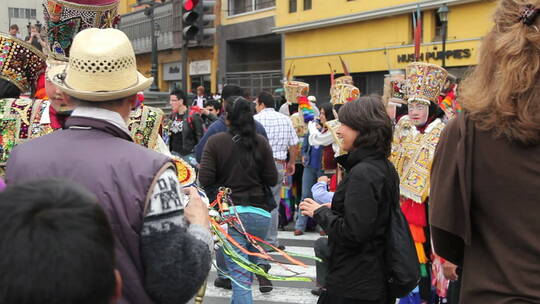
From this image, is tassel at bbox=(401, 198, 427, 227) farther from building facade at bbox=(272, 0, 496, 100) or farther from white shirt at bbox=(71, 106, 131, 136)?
building facade at bbox=(272, 0, 496, 100)

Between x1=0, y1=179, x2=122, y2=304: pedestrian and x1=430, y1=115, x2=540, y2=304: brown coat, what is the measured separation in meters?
1.33

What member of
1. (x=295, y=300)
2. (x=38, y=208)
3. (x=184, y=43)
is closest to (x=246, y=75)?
(x=184, y=43)

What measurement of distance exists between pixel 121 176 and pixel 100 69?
41 cm

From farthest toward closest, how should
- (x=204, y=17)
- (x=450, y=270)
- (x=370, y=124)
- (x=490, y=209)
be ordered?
(x=204, y=17) < (x=370, y=124) < (x=450, y=270) < (x=490, y=209)

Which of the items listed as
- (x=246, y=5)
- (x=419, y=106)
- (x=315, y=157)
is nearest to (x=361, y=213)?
(x=419, y=106)

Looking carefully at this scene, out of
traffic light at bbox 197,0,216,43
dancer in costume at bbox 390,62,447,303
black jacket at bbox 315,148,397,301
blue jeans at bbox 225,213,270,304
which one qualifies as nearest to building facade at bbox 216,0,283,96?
traffic light at bbox 197,0,216,43

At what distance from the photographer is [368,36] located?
23.9m

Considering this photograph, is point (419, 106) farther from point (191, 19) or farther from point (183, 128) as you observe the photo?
point (191, 19)

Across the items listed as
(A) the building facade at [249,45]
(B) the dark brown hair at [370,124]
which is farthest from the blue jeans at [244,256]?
(A) the building facade at [249,45]

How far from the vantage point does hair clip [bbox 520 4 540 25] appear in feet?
6.57

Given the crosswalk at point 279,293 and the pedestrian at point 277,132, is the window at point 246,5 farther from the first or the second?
the crosswalk at point 279,293

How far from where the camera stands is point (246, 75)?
29.3m

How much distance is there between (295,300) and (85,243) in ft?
15.7

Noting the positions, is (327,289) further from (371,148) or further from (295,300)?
(295,300)
